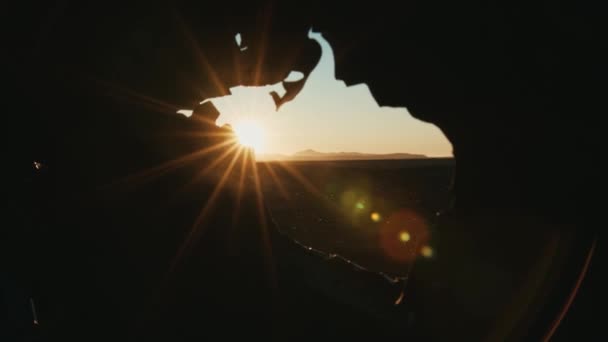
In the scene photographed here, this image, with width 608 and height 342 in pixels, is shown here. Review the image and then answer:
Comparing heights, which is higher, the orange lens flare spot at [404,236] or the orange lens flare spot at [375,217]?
the orange lens flare spot at [375,217]

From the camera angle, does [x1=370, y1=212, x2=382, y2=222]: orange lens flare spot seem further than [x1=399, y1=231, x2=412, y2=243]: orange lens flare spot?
Yes

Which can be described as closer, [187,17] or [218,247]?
[187,17]

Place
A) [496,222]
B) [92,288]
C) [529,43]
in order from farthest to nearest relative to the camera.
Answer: [92,288] < [496,222] < [529,43]

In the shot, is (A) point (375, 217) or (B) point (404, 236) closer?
(B) point (404, 236)

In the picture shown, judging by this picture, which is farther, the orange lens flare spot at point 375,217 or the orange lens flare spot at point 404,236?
the orange lens flare spot at point 375,217

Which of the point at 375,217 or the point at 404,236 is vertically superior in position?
the point at 375,217

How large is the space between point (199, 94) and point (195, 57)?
0.36 m

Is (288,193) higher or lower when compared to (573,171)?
higher

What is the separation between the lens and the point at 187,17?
2312 millimetres

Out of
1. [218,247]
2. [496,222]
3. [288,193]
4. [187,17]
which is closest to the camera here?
[496,222]

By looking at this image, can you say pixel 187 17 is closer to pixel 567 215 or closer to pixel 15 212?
pixel 15 212

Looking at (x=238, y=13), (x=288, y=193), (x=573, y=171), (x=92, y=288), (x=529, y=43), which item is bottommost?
(x=573, y=171)

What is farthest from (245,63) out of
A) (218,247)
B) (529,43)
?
(529,43)

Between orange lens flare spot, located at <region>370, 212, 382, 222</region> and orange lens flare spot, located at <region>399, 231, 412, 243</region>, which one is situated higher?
orange lens flare spot, located at <region>370, 212, 382, 222</region>
